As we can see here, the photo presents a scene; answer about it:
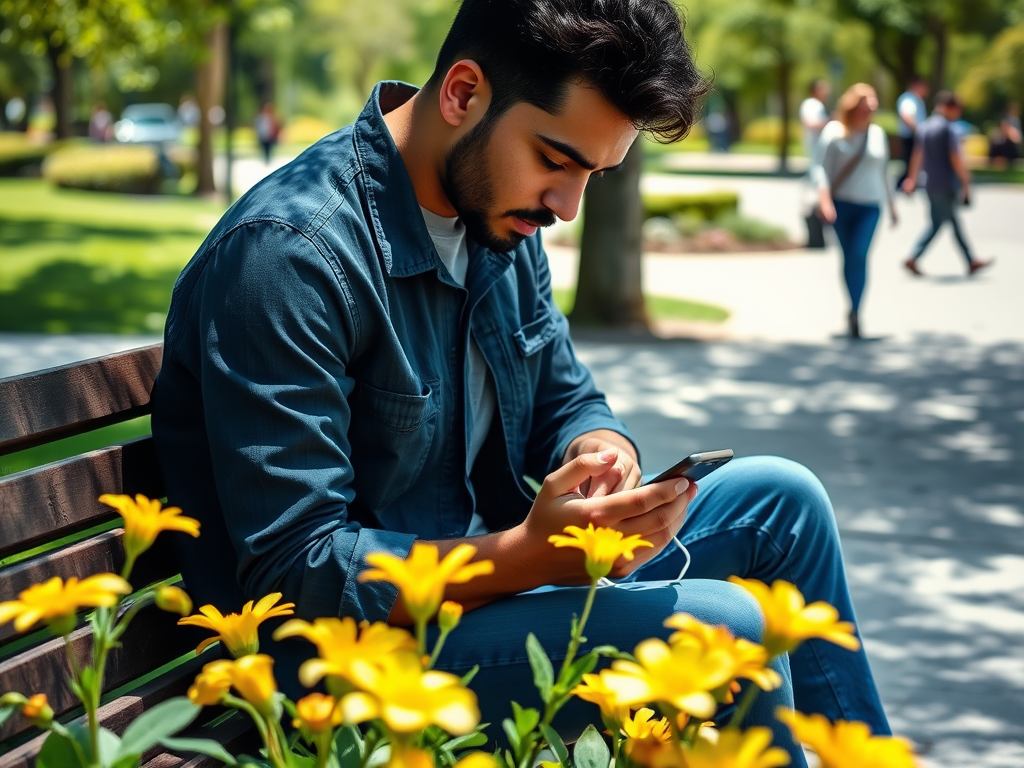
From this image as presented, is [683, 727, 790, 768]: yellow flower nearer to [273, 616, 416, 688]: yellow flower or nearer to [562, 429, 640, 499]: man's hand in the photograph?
[273, 616, 416, 688]: yellow flower

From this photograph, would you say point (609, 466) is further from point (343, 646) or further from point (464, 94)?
point (343, 646)

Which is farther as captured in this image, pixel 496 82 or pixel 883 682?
pixel 883 682

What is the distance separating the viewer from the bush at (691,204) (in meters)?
17.2

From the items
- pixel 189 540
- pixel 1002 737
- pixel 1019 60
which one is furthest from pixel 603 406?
pixel 1019 60

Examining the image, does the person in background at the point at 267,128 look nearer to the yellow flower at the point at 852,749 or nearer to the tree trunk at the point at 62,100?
the tree trunk at the point at 62,100

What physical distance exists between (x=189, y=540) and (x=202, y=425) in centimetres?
18

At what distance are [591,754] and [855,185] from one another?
836 cm

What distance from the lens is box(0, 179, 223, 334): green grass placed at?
9500 millimetres

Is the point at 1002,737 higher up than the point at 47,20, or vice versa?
the point at 47,20

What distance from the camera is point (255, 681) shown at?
104 cm

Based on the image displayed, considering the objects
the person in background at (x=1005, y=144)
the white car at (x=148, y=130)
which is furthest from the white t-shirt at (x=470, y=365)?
the white car at (x=148, y=130)

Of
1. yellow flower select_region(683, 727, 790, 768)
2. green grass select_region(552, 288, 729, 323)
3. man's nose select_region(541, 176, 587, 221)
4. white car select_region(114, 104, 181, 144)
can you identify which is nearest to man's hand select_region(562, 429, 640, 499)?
man's nose select_region(541, 176, 587, 221)

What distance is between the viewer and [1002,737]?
10.2 ft

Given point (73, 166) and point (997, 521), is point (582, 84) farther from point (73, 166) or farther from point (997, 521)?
point (73, 166)
